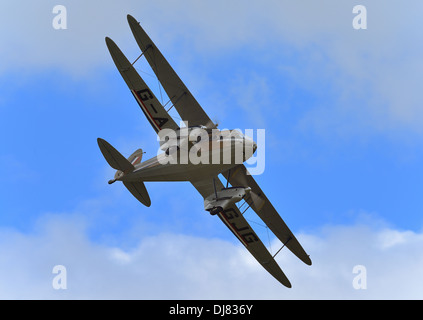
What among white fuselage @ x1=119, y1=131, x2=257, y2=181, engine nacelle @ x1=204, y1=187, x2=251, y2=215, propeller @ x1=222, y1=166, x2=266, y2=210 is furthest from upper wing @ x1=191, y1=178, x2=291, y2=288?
white fuselage @ x1=119, y1=131, x2=257, y2=181

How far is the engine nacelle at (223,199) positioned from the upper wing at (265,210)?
175 centimetres

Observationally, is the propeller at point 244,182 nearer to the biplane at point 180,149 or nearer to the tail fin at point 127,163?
the biplane at point 180,149

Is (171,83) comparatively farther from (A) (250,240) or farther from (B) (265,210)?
(A) (250,240)

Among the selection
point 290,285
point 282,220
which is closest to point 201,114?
point 282,220

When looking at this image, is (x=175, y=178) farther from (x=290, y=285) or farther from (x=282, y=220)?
(x=290, y=285)

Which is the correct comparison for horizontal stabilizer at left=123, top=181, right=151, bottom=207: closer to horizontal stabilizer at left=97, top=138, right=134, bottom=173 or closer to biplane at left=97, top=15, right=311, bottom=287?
biplane at left=97, top=15, right=311, bottom=287

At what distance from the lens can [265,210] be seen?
143 feet

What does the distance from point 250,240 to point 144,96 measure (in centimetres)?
1183

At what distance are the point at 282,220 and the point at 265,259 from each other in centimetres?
325

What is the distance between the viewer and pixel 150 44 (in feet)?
124

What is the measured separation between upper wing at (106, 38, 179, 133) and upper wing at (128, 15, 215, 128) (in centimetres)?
100

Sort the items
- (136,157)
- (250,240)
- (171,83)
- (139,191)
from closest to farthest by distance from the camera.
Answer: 1. (171,83)
2. (139,191)
3. (136,157)
4. (250,240)

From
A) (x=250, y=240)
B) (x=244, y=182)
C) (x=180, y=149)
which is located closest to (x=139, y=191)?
(x=180, y=149)

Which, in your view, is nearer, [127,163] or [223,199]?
[223,199]
